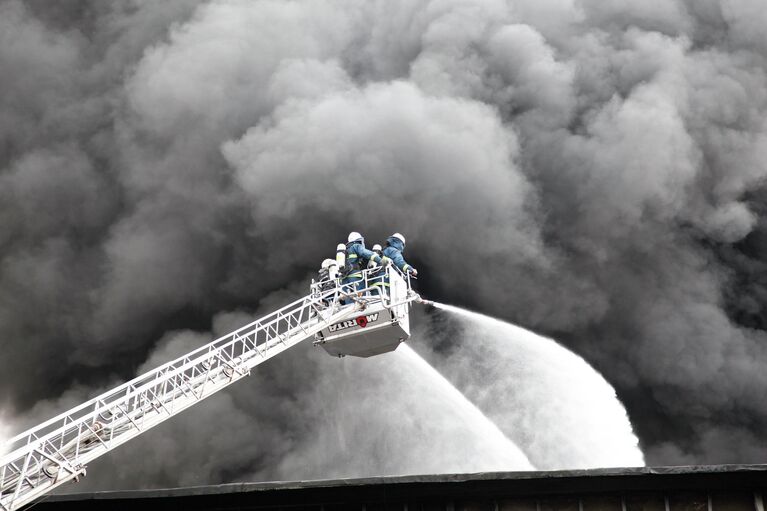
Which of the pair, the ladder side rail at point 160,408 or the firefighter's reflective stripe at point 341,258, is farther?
the firefighter's reflective stripe at point 341,258

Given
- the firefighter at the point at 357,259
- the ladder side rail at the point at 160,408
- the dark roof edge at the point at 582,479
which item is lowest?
the dark roof edge at the point at 582,479

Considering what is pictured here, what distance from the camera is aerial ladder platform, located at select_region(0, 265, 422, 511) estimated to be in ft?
39.9

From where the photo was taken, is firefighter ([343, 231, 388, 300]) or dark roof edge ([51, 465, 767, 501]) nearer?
dark roof edge ([51, 465, 767, 501])

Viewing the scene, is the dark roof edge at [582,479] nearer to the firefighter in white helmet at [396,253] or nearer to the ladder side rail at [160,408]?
the ladder side rail at [160,408]

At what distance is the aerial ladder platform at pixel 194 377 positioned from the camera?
39.9 feet

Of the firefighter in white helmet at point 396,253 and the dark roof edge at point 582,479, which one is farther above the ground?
the firefighter in white helmet at point 396,253

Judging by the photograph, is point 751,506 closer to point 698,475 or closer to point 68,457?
point 698,475

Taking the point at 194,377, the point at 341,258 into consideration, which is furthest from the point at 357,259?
the point at 194,377

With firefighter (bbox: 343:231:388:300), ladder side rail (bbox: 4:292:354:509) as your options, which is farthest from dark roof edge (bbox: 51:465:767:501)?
firefighter (bbox: 343:231:388:300)

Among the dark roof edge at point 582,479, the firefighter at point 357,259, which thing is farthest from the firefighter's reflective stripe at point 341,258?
the dark roof edge at point 582,479

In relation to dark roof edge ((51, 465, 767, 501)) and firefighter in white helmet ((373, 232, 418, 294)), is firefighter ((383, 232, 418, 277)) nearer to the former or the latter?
firefighter in white helmet ((373, 232, 418, 294))

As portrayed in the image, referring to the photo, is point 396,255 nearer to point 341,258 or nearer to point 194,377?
point 341,258

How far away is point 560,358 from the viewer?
2500cm

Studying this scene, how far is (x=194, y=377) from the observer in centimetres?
1480
